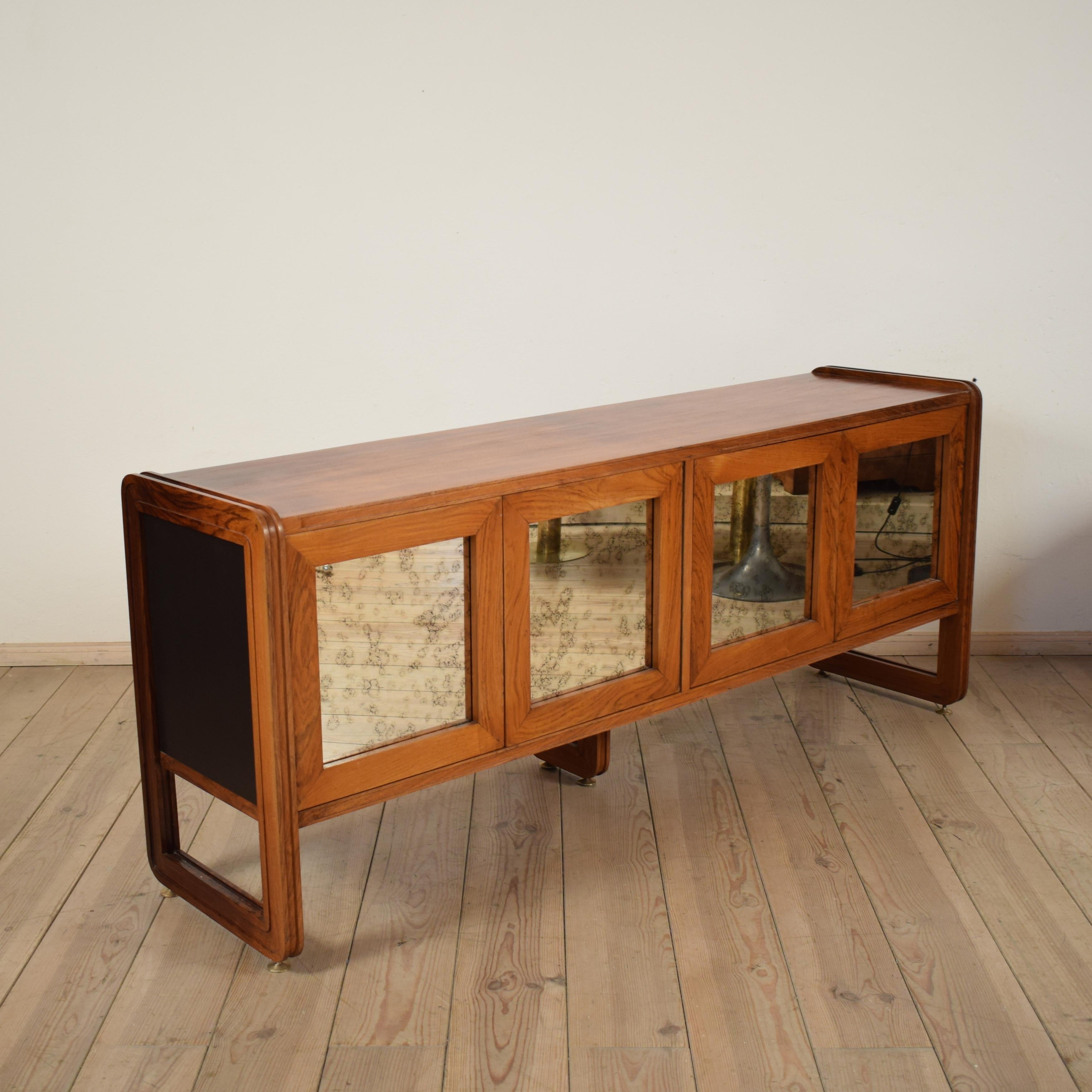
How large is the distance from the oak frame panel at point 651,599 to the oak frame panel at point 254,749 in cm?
40

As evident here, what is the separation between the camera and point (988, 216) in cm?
298

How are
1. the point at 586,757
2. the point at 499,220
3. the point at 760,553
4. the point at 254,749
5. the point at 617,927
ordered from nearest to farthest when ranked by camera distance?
the point at 254,749, the point at 617,927, the point at 760,553, the point at 586,757, the point at 499,220

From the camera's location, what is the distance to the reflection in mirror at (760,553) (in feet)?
7.27

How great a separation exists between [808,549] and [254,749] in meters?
1.13

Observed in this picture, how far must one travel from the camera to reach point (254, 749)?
1.75m

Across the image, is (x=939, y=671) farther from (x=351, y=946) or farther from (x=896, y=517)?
(x=351, y=946)

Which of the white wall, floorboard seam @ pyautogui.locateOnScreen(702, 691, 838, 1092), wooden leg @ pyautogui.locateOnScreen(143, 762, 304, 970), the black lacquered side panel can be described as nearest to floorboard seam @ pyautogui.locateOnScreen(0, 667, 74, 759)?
the white wall

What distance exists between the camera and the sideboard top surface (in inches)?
71.8

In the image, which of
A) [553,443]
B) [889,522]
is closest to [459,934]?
[553,443]

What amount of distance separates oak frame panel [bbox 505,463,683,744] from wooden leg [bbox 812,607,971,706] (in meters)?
0.82

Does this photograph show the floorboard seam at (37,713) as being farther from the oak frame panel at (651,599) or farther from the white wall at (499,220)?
the oak frame panel at (651,599)

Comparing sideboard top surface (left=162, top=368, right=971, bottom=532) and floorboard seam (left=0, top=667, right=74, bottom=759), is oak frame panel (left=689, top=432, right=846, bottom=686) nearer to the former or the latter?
sideboard top surface (left=162, top=368, right=971, bottom=532)

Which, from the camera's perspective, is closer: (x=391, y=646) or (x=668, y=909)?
(x=391, y=646)

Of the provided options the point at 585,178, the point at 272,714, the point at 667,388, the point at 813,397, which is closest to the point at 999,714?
the point at 813,397
